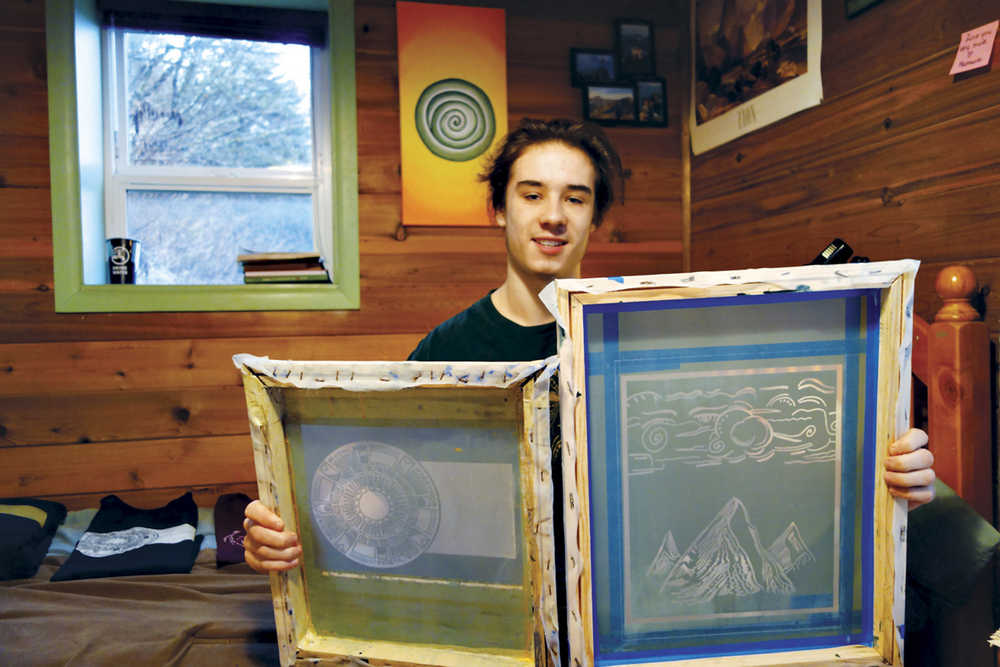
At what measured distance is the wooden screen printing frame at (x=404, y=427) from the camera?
623mm

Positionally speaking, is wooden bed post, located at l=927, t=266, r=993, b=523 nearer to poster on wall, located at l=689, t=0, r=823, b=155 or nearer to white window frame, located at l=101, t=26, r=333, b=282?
poster on wall, located at l=689, t=0, r=823, b=155

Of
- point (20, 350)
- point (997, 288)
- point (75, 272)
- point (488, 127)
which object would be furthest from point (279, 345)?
point (997, 288)

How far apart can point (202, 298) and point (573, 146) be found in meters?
1.34

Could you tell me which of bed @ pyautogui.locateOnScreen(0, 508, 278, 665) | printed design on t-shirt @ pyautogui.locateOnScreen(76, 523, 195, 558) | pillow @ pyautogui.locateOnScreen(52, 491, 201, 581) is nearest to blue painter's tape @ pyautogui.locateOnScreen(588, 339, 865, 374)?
bed @ pyautogui.locateOnScreen(0, 508, 278, 665)

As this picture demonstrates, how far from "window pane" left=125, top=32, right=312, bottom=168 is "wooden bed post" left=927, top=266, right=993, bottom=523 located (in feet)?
6.35

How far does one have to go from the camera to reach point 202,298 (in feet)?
6.17

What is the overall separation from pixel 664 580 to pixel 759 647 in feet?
0.43

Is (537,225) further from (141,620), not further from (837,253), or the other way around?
(141,620)

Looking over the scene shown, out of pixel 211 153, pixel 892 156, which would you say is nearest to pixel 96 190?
pixel 211 153

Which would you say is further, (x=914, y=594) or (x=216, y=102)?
(x=216, y=102)

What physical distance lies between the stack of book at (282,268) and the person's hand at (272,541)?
1.36 m

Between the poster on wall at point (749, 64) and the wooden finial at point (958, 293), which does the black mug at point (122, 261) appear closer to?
the poster on wall at point (749, 64)

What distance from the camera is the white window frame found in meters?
2.00

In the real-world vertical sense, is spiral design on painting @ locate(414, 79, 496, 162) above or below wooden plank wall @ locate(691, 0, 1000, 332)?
above
